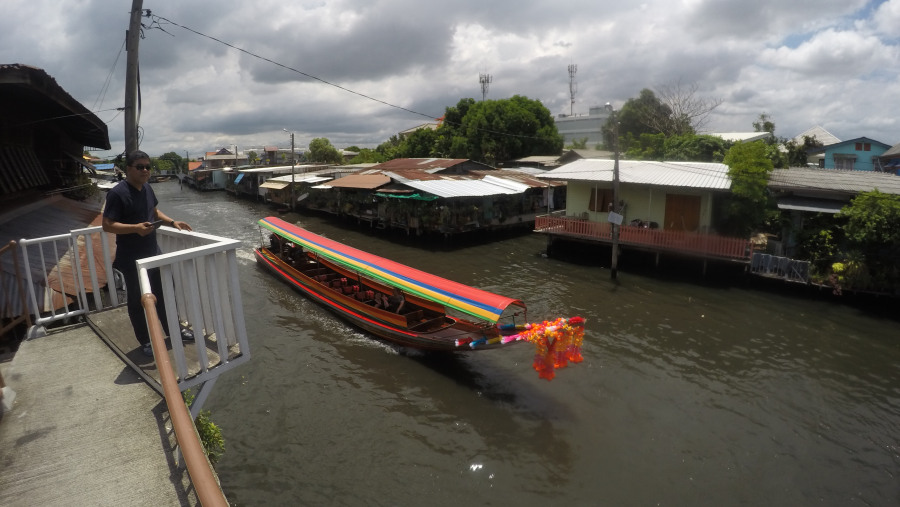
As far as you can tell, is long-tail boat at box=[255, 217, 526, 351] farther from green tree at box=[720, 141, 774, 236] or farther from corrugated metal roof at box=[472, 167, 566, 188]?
corrugated metal roof at box=[472, 167, 566, 188]

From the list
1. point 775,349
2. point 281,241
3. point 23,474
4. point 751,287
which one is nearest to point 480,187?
Answer: point 281,241

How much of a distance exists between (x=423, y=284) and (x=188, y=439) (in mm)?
9432

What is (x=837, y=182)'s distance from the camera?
704 inches

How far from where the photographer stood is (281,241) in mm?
19641

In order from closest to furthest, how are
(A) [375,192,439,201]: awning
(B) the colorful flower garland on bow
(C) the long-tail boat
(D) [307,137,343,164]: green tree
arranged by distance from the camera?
(B) the colorful flower garland on bow < (C) the long-tail boat < (A) [375,192,439,201]: awning < (D) [307,137,343,164]: green tree

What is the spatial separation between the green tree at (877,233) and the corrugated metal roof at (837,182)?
1351mm

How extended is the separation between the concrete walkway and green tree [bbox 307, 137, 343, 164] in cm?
6617

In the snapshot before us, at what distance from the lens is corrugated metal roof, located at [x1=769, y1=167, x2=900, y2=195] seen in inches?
650

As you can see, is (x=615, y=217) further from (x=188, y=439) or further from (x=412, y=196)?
(x=188, y=439)

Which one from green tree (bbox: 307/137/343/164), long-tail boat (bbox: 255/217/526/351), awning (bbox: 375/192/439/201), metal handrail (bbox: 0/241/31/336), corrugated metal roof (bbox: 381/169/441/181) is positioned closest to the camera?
metal handrail (bbox: 0/241/31/336)

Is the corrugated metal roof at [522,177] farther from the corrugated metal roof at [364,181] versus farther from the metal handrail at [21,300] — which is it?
the metal handrail at [21,300]

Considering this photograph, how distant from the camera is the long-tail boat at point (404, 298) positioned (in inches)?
408

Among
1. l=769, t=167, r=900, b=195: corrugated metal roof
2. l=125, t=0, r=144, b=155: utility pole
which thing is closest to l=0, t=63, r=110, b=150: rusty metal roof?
l=125, t=0, r=144, b=155: utility pole

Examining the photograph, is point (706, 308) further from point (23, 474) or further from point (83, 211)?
point (83, 211)
